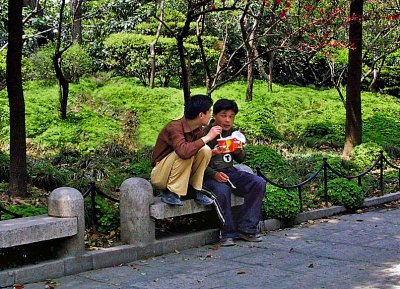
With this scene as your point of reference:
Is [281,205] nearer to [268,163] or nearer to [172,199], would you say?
[172,199]

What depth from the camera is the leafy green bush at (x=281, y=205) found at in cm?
902

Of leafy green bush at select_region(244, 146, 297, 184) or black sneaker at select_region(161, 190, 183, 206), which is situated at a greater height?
black sneaker at select_region(161, 190, 183, 206)

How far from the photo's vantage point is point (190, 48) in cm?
2031

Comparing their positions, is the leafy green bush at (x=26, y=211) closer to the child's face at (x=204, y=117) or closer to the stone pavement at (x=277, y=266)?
the stone pavement at (x=277, y=266)

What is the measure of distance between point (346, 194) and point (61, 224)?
18.1 feet

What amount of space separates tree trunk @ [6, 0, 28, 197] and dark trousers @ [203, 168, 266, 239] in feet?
9.01

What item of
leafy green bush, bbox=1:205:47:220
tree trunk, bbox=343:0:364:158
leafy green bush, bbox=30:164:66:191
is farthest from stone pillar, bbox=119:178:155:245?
tree trunk, bbox=343:0:364:158

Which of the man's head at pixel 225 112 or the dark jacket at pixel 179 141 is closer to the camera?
the dark jacket at pixel 179 141

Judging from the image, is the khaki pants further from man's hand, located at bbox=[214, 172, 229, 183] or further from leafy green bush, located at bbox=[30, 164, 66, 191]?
leafy green bush, located at bbox=[30, 164, 66, 191]

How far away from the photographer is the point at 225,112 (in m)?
8.12

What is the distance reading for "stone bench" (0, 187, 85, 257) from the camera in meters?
6.34

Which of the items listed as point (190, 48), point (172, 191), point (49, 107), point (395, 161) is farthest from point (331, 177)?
point (190, 48)

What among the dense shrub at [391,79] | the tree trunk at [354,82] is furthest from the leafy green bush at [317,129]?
the dense shrub at [391,79]

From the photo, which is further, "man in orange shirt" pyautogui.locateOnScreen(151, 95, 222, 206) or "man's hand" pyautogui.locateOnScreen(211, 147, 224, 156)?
"man's hand" pyautogui.locateOnScreen(211, 147, 224, 156)
